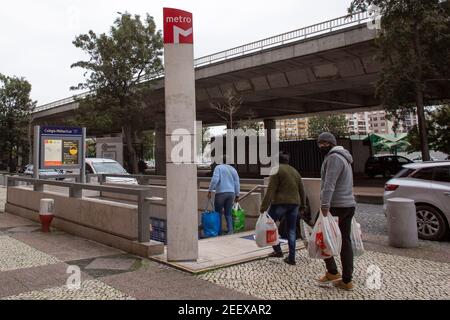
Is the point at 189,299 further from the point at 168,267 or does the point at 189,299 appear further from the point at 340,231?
the point at 340,231

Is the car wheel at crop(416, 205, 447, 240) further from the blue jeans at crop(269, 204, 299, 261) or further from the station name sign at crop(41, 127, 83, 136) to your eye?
the station name sign at crop(41, 127, 83, 136)

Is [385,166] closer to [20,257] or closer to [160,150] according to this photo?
[160,150]

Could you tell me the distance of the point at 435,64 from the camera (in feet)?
51.1

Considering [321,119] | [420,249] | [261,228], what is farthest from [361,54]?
[321,119]

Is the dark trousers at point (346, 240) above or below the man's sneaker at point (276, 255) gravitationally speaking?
above

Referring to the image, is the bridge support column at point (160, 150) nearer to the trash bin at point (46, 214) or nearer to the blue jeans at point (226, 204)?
the trash bin at point (46, 214)

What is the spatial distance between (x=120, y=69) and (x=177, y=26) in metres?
25.2

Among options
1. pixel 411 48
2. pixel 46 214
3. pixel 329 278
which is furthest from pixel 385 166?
pixel 329 278

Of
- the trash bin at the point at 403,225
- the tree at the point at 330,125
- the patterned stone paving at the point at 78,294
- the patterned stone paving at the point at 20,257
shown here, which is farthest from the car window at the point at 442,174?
the tree at the point at 330,125

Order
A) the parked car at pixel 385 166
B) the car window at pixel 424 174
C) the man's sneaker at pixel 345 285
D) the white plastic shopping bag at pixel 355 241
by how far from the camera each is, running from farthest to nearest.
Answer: the parked car at pixel 385 166 < the car window at pixel 424 174 < the white plastic shopping bag at pixel 355 241 < the man's sneaker at pixel 345 285

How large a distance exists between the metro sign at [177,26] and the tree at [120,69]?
79.9 feet

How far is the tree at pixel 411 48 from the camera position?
14938mm

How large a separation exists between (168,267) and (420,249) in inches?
170

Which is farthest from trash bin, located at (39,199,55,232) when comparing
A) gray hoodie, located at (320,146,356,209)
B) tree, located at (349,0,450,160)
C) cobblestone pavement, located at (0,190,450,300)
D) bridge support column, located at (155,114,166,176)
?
bridge support column, located at (155,114,166,176)
